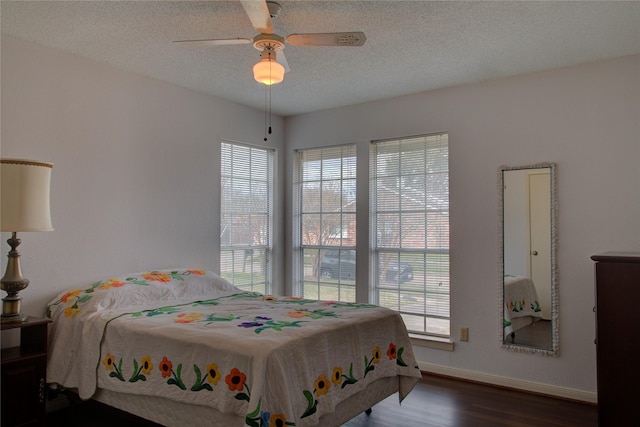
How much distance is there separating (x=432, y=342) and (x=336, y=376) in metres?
1.85

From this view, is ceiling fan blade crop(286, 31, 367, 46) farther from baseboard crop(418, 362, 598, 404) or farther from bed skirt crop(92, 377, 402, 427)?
baseboard crop(418, 362, 598, 404)

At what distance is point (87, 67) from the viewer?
135 inches

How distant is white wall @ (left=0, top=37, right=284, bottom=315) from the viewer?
310cm

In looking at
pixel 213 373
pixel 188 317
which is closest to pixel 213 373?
pixel 213 373

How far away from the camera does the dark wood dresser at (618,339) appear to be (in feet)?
8.60

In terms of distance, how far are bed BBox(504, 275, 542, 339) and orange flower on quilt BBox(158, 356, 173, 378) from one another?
2.65 m

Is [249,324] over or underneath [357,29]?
underneath

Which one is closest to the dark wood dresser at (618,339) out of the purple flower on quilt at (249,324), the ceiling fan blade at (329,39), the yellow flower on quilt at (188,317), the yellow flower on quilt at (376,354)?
the yellow flower on quilt at (376,354)

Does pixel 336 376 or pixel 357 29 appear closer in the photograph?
pixel 336 376

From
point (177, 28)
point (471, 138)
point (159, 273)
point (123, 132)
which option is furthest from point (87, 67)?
point (471, 138)

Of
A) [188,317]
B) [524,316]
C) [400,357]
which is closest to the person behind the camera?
[188,317]

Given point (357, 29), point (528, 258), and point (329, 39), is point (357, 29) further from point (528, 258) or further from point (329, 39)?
point (528, 258)

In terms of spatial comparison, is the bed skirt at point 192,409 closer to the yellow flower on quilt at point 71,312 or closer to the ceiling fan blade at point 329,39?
the yellow flower on quilt at point 71,312

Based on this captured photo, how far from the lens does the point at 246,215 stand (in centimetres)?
478
